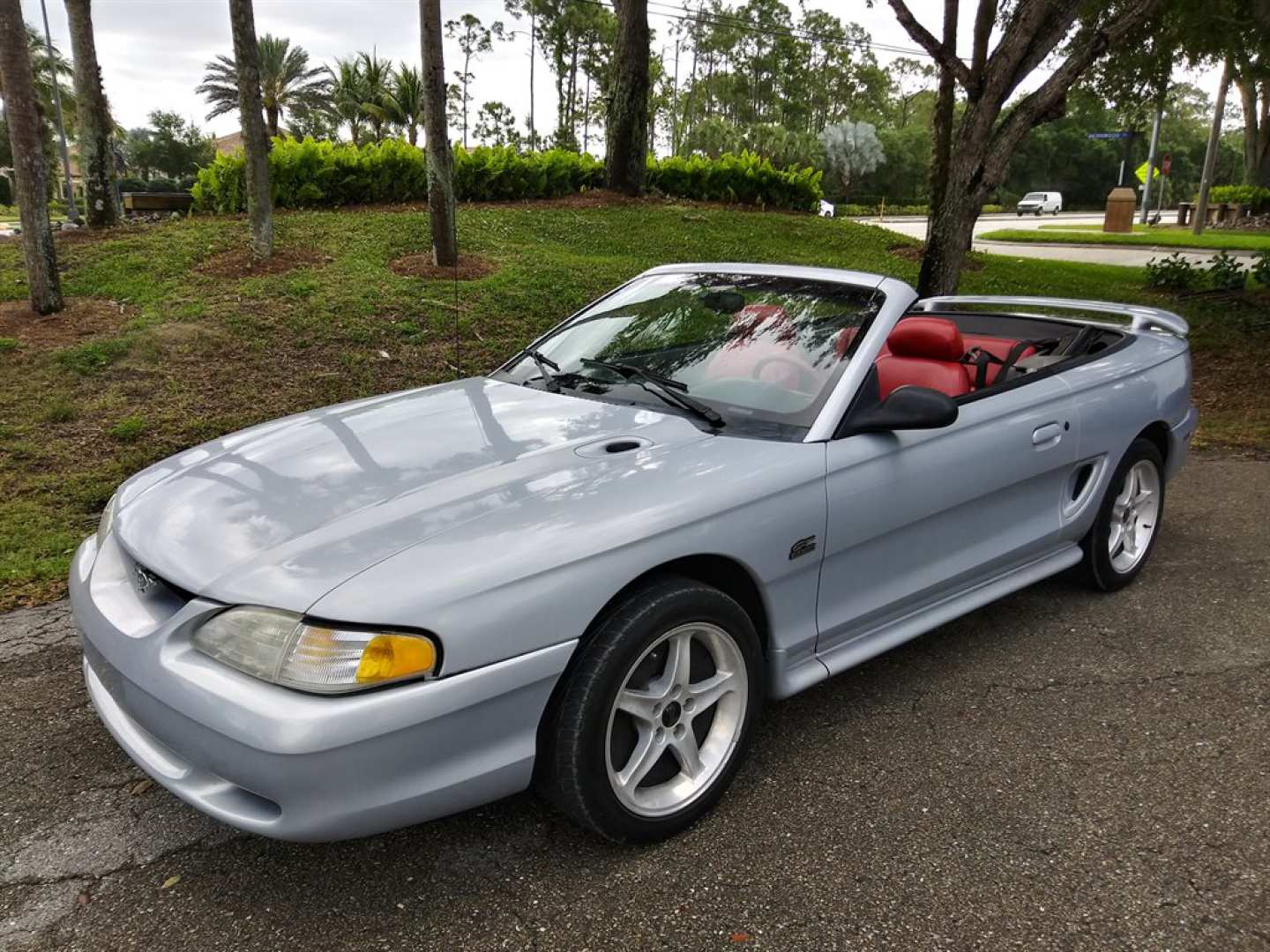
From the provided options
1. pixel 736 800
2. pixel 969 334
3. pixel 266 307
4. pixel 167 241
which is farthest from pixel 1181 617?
pixel 167 241

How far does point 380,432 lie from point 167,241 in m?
9.11

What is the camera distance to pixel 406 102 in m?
41.1

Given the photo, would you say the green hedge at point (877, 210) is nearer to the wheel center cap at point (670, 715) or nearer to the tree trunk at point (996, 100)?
the tree trunk at point (996, 100)

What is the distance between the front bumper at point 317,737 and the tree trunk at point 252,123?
8.10 meters

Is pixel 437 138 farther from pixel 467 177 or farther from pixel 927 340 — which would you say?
pixel 927 340

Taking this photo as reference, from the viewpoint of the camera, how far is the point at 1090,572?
4020 mm

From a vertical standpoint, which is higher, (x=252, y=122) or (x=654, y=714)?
(x=252, y=122)

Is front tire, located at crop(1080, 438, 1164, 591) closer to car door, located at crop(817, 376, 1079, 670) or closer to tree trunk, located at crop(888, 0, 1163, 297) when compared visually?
car door, located at crop(817, 376, 1079, 670)

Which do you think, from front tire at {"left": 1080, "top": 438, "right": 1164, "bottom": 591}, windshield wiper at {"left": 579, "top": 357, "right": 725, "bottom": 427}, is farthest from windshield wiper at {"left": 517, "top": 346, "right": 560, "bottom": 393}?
front tire at {"left": 1080, "top": 438, "right": 1164, "bottom": 591}

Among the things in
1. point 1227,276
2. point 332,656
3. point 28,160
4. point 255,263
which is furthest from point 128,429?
point 1227,276

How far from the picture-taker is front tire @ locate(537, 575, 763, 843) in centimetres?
223

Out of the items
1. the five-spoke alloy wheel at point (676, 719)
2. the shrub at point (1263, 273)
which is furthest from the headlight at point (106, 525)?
the shrub at point (1263, 273)

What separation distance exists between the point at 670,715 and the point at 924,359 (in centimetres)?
200

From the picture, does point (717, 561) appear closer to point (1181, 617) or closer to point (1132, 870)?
point (1132, 870)
